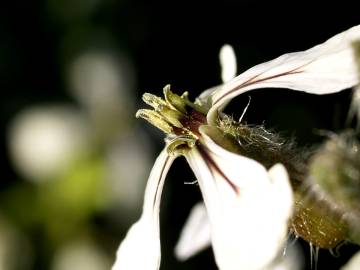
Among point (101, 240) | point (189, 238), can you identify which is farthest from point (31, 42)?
point (189, 238)

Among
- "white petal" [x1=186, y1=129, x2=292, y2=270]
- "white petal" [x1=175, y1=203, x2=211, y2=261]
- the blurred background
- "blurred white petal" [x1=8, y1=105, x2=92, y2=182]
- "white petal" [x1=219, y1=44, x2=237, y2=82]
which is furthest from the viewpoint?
"blurred white petal" [x1=8, y1=105, x2=92, y2=182]

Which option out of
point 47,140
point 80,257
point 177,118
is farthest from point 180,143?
point 47,140

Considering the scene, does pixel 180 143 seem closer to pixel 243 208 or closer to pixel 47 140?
pixel 243 208

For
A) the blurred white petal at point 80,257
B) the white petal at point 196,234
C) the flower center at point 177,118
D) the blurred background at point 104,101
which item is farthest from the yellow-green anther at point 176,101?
the blurred white petal at point 80,257

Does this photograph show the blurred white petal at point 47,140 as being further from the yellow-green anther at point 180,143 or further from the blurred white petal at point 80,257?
the yellow-green anther at point 180,143

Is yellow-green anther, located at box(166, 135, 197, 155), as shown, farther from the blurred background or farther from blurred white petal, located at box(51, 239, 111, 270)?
blurred white petal, located at box(51, 239, 111, 270)

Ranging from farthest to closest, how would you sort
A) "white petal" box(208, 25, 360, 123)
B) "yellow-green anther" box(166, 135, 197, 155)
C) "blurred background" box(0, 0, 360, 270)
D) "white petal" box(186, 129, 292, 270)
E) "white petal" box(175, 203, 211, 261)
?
"blurred background" box(0, 0, 360, 270), "white petal" box(175, 203, 211, 261), "yellow-green anther" box(166, 135, 197, 155), "white petal" box(208, 25, 360, 123), "white petal" box(186, 129, 292, 270)

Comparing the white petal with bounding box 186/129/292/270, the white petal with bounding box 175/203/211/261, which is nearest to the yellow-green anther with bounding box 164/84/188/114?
the white petal with bounding box 186/129/292/270
